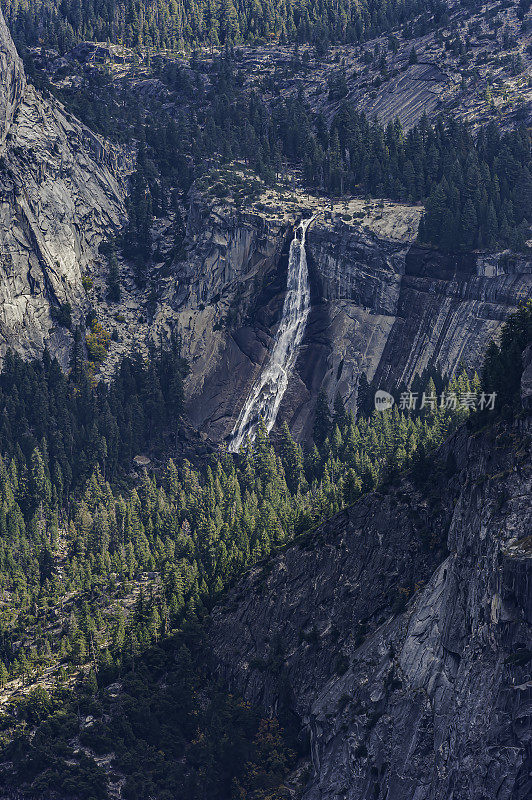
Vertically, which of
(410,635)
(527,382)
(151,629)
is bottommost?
(151,629)

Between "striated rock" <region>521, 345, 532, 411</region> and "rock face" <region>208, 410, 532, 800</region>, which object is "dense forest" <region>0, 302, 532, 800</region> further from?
"rock face" <region>208, 410, 532, 800</region>

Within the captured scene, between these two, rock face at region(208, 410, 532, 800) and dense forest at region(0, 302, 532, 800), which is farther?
dense forest at region(0, 302, 532, 800)

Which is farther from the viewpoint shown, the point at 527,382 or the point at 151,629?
the point at 151,629

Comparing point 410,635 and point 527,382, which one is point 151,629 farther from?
point 527,382

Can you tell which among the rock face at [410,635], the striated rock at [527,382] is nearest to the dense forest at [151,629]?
the striated rock at [527,382]

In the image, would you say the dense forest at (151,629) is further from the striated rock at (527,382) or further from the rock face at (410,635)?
the rock face at (410,635)

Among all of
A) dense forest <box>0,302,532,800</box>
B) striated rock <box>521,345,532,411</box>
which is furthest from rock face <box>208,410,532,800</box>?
dense forest <box>0,302,532,800</box>

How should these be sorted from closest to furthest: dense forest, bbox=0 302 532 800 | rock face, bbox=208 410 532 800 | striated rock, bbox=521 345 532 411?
rock face, bbox=208 410 532 800 < striated rock, bbox=521 345 532 411 < dense forest, bbox=0 302 532 800

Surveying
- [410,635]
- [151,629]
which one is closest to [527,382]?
[410,635]

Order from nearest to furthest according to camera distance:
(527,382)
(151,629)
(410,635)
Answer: (527,382)
(410,635)
(151,629)
